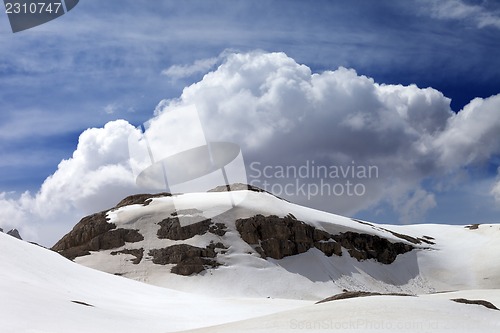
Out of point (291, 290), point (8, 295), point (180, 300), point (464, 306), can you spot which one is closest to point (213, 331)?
point (8, 295)

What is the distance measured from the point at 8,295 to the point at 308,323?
13.1 metres

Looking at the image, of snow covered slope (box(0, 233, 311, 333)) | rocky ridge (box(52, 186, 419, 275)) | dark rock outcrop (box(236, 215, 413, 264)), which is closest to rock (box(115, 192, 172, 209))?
rocky ridge (box(52, 186, 419, 275))

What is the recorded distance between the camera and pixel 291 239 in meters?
86.4

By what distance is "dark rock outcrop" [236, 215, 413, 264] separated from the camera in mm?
84000

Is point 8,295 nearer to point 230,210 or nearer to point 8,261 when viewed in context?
point 8,261

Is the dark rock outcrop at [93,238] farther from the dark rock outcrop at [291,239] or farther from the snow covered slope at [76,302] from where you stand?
the snow covered slope at [76,302]

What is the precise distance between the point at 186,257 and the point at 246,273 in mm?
9213

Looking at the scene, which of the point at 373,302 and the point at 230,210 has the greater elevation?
the point at 230,210

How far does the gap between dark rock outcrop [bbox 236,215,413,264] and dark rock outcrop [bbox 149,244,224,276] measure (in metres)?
7.72

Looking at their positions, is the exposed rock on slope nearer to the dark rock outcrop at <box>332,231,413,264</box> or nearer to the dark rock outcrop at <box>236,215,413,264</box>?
the dark rock outcrop at <box>236,215,413,264</box>

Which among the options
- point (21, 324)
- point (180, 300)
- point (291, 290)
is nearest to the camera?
point (21, 324)

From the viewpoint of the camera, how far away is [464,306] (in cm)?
2395

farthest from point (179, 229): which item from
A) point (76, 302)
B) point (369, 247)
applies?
point (76, 302)

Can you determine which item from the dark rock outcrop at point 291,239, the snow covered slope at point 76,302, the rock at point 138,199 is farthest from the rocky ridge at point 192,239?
the snow covered slope at point 76,302
